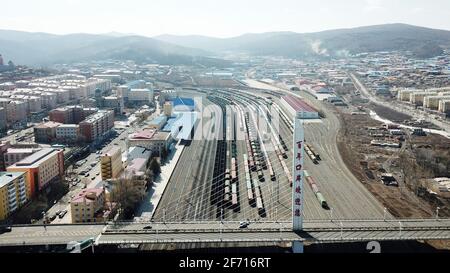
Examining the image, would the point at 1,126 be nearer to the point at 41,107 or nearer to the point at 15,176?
the point at 41,107

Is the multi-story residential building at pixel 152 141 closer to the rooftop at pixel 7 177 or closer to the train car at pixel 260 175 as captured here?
the train car at pixel 260 175

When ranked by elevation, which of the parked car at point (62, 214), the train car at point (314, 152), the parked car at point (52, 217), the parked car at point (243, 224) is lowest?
the parked car at point (52, 217)

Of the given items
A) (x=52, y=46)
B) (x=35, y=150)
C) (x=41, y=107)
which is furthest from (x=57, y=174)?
(x=52, y=46)

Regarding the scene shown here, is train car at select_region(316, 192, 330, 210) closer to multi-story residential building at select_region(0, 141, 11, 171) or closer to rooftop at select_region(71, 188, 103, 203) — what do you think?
rooftop at select_region(71, 188, 103, 203)

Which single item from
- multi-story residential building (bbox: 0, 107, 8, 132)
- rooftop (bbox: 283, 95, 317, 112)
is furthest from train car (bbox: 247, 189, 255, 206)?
multi-story residential building (bbox: 0, 107, 8, 132)

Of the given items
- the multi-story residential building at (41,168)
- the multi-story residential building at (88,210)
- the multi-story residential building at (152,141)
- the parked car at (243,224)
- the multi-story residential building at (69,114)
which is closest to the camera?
the parked car at (243,224)

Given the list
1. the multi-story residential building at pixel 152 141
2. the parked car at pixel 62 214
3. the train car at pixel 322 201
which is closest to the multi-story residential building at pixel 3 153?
the multi-story residential building at pixel 152 141

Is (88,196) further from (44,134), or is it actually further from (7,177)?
(44,134)
